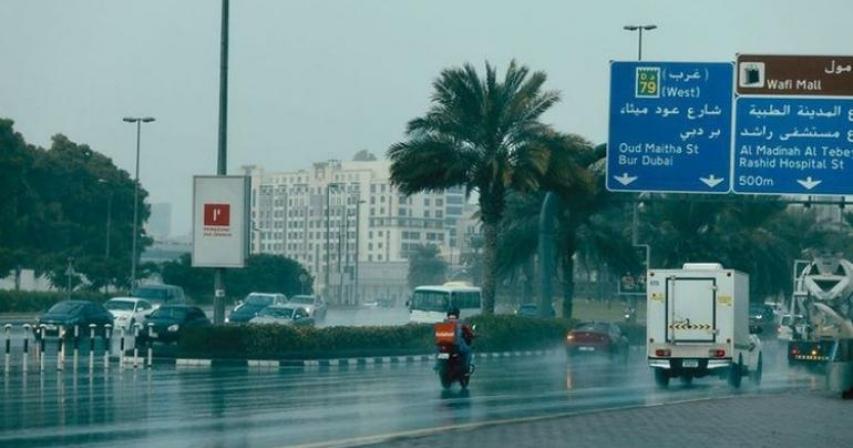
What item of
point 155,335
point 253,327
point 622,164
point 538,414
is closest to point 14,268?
point 155,335

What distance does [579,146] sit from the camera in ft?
180

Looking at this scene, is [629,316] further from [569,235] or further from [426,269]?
[426,269]

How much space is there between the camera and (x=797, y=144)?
3878 cm

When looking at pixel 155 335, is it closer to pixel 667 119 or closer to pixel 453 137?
pixel 453 137

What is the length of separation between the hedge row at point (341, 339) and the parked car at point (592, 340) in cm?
238

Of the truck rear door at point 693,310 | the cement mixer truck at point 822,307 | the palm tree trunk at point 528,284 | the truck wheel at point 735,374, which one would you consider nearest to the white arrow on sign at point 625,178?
the truck rear door at point 693,310

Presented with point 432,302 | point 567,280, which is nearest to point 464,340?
point 567,280

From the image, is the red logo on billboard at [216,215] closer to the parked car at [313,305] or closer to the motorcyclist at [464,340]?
the motorcyclist at [464,340]

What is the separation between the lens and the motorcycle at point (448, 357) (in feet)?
107

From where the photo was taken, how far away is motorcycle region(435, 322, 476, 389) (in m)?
32.6

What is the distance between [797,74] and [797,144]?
1.73m

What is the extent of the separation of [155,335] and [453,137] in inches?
476

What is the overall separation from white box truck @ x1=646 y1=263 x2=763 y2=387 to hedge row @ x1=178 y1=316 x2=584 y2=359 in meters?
9.57

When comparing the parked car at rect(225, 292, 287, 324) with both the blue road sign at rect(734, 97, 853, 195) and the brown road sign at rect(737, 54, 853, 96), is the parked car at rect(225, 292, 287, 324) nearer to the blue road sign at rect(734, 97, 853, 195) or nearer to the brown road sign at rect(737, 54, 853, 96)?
the blue road sign at rect(734, 97, 853, 195)
